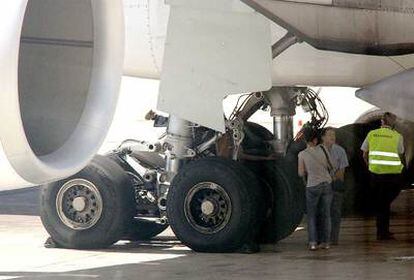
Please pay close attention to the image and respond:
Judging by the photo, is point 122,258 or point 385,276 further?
point 122,258

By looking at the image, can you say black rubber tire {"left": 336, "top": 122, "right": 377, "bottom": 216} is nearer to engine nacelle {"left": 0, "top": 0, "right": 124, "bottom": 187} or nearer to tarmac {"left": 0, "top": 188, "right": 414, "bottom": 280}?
tarmac {"left": 0, "top": 188, "right": 414, "bottom": 280}

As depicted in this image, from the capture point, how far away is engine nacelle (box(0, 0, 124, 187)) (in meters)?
6.03

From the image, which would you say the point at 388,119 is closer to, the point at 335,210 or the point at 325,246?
the point at 335,210

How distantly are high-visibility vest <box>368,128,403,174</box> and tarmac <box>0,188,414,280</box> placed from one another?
62 cm

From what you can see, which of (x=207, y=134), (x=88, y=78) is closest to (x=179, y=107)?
(x=207, y=134)

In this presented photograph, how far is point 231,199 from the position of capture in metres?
9.40

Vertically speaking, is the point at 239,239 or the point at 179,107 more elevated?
the point at 179,107

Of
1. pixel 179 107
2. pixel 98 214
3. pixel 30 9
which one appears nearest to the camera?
pixel 30 9

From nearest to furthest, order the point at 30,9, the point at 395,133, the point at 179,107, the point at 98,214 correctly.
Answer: the point at 30,9
the point at 179,107
the point at 98,214
the point at 395,133

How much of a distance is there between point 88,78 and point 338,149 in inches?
168

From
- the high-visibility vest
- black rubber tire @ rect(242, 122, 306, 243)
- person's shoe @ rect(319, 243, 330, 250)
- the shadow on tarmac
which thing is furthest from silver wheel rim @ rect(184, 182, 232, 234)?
the shadow on tarmac

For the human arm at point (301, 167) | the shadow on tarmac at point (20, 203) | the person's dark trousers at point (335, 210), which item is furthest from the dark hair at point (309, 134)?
the shadow on tarmac at point (20, 203)

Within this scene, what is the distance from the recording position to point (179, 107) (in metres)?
9.02

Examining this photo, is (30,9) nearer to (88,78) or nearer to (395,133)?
(88,78)
